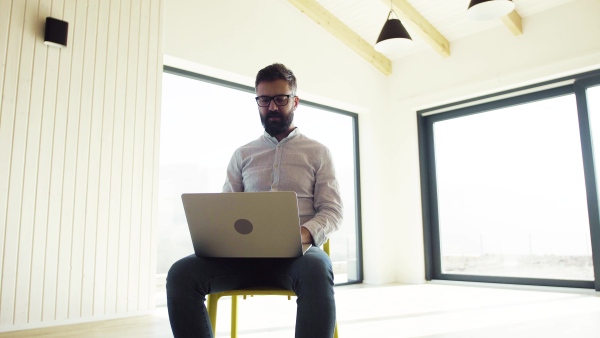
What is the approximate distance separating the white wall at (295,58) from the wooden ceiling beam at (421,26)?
677 millimetres

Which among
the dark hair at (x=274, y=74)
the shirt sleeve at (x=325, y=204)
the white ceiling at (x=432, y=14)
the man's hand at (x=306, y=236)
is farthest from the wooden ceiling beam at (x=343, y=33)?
the man's hand at (x=306, y=236)

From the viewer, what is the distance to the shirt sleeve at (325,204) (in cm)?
132

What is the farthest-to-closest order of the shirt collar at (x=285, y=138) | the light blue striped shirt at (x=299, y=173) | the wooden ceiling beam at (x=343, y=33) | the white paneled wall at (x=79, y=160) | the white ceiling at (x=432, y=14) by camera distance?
the wooden ceiling beam at (x=343, y=33) → the white ceiling at (x=432, y=14) → the white paneled wall at (x=79, y=160) → the shirt collar at (x=285, y=138) → the light blue striped shirt at (x=299, y=173)

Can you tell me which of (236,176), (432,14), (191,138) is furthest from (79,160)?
(432,14)

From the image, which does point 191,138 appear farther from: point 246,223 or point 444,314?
point 246,223

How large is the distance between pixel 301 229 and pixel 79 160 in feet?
5.69

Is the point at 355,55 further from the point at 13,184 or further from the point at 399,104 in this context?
the point at 13,184

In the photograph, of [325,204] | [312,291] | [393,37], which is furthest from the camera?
[393,37]

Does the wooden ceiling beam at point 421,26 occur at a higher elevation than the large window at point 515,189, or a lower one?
higher

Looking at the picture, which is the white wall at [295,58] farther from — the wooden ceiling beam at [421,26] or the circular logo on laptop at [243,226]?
the circular logo on laptop at [243,226]

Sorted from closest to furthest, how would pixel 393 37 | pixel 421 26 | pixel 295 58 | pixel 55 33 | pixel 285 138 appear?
pixel 285 138
pixel 55 33
pixel 393 37
pixel 295 58
pixel 421 26

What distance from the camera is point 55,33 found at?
2418mm

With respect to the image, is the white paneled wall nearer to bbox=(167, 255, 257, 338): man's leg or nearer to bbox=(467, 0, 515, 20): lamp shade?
bbox=(167, 255, 257, 338): man's leg

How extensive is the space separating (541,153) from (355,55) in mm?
1868
